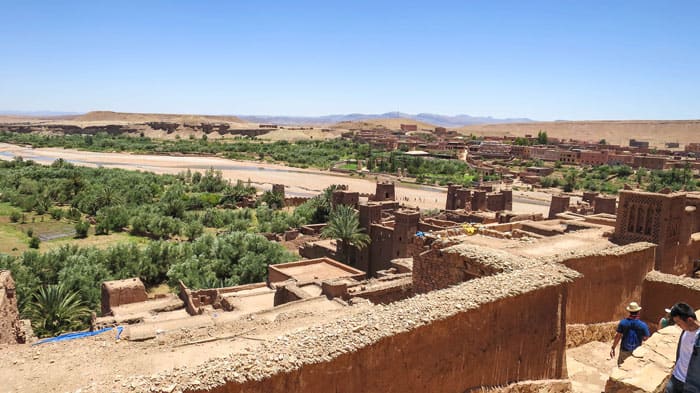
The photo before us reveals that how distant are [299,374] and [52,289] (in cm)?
1359

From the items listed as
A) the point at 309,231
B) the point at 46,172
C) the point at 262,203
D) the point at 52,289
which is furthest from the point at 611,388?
the point at 46,172

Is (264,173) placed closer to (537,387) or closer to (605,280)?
(605,280)

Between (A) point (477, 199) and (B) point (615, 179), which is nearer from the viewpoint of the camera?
(A) point (477, 199)

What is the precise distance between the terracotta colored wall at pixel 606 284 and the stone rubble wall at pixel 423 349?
A: 1471 millimetres

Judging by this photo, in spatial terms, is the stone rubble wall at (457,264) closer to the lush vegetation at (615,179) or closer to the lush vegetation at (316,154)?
the lush vegetation at (615,179)

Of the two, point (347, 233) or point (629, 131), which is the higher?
point (629, 131)

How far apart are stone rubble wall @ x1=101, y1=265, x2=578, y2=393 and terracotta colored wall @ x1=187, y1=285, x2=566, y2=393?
13 millimetres

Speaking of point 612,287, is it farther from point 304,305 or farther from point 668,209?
point 304,305

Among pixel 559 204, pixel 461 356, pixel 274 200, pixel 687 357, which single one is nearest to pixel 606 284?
pixel 461 356

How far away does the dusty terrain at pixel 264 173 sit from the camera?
5675cm

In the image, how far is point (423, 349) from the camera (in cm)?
691

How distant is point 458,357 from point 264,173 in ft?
237

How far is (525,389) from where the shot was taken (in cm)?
820

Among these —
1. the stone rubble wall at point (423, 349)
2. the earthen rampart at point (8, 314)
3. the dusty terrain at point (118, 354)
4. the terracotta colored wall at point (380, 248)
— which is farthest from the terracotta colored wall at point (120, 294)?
the stone rubble wall at point (423, 349)
